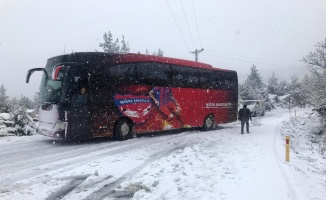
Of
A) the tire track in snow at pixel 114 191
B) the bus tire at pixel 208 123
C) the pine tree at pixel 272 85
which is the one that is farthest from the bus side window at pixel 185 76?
the pine tree at pixel 272 85

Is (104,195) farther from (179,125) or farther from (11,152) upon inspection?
(179,125)

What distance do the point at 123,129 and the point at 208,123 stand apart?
7.36m

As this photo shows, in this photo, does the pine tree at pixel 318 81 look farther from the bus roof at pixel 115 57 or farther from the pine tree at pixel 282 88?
the pine tree at pixel 282 88

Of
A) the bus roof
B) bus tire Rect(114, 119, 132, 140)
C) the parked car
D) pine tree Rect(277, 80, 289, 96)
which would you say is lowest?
bus tire Rect(114, 119, 132, 140)

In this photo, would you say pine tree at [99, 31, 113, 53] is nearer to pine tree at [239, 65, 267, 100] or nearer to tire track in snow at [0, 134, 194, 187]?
pine tree at [239, 65, 267, 100]

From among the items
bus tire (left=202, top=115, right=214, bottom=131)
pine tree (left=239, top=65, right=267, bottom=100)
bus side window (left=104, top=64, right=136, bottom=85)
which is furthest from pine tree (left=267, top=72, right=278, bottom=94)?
bus side window (left=104, top=64, right=136, bottom=85)

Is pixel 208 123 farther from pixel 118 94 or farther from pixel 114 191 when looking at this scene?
pixel 114 191

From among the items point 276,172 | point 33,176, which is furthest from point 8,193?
point 276,172

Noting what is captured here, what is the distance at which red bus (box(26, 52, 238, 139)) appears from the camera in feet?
38.0

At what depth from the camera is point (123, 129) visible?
13.3 metres

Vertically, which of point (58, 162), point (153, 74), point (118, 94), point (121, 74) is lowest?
point (58, 162)

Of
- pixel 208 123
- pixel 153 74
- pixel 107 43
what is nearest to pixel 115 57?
pixel 153 74

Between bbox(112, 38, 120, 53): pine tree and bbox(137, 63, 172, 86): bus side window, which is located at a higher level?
bbox(112, 38, 120, 53): pine tree

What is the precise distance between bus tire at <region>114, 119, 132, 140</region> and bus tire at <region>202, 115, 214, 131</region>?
638cm
